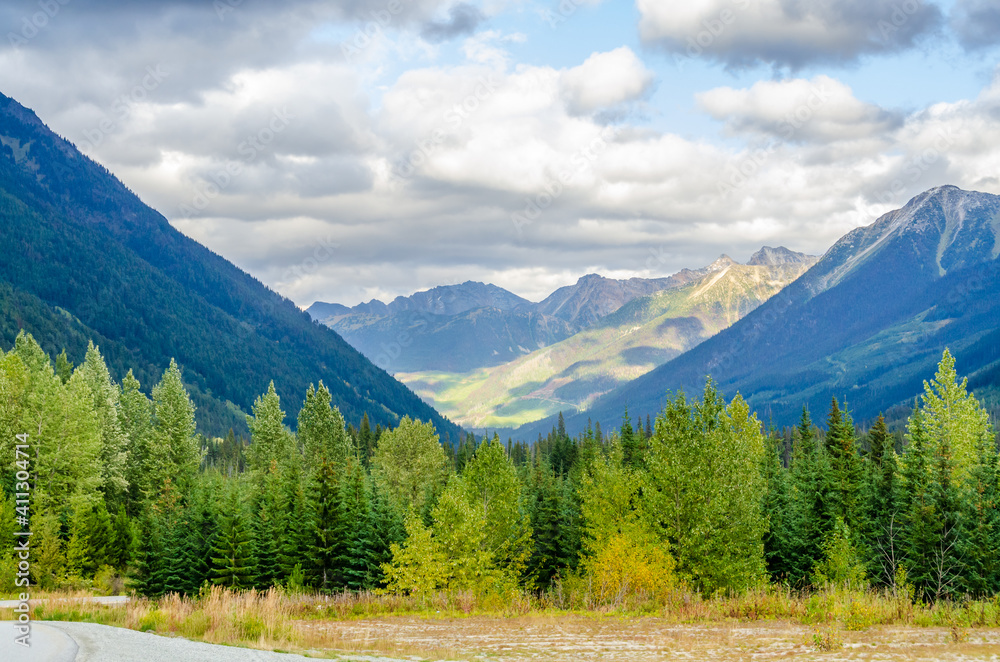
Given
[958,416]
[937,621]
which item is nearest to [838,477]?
[958,416]

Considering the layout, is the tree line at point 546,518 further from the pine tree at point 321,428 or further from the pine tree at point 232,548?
the pine tree at point 321,428

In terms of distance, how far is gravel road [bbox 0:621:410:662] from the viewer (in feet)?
54.2

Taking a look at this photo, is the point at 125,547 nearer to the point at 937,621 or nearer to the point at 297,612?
the point at 297,612

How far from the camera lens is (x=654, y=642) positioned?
88.4 feet

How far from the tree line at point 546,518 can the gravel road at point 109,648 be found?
28.2 metres

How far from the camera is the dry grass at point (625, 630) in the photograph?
23938 mm

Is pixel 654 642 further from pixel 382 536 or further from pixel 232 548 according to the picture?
pixel 232 548

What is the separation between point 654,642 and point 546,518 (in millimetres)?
50273

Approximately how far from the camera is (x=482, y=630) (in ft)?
102

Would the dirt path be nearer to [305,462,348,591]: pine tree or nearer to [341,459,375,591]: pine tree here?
[341,459,375,591]: pine tree

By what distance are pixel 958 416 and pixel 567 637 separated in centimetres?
5736

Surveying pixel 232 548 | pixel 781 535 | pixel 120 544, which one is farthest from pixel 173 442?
pixel 781 535

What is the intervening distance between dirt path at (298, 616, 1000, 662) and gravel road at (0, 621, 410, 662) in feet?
16.7

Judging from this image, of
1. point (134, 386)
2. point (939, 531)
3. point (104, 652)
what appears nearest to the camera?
point (104, 652)
